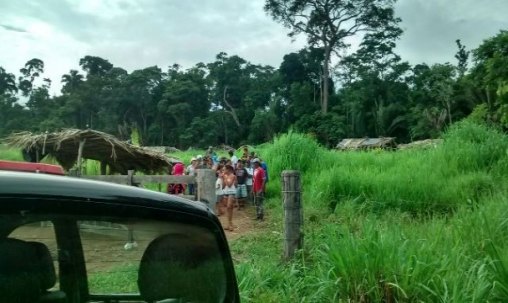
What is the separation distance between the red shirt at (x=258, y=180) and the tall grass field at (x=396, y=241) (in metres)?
0.67

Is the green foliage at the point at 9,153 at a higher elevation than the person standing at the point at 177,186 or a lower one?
higher

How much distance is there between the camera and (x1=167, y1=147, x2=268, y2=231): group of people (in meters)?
11.3

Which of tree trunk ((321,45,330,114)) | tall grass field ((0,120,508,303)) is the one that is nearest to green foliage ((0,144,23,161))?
tall grass field ((0,120,508,303))

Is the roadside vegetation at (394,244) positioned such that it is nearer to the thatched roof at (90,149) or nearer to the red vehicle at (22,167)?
the red vehicle at (22,167)

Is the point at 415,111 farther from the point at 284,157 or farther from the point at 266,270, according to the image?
the point at 266,270

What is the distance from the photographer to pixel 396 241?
15.9 feet

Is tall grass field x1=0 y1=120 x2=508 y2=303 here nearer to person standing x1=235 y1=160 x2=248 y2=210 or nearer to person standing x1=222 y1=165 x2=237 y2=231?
person standing x1=222 y1=165 x2=237 y2=231

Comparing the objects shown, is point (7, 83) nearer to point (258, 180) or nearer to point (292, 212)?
point (258, 180)

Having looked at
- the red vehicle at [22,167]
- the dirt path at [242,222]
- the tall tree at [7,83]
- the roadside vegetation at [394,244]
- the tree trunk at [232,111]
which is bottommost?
the dirt path at [242,222]

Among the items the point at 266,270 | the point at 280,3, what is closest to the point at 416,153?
the point at 266,270

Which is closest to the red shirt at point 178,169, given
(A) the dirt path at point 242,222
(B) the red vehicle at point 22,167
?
(A) the dirt path at point 242,222

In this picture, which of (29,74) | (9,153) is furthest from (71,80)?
(9,153)

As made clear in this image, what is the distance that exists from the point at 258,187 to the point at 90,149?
4.02 meters

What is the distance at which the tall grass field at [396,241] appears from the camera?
169 inches
